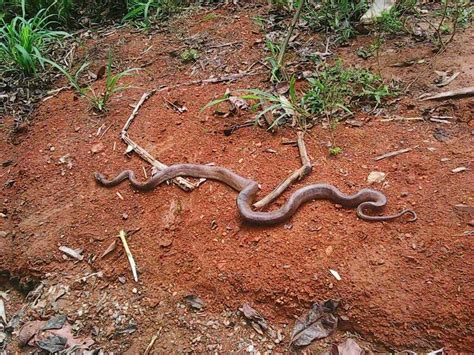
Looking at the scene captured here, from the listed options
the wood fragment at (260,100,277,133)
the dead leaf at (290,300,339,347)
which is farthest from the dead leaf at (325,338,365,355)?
the wood fragment at (260,100,277,133)

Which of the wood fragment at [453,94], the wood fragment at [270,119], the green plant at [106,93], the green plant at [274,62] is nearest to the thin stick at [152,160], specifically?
the green plant at [106,93]

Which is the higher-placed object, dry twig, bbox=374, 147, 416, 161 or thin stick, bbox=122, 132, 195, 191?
dry twig, bbox=374, 147, 416, 161

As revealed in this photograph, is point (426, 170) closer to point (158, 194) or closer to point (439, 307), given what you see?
point (439, 307)

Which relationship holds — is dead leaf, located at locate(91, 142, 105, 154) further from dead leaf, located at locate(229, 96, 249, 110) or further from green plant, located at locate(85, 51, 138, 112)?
dead leaf, located at locate(229, 96, 249, 110)

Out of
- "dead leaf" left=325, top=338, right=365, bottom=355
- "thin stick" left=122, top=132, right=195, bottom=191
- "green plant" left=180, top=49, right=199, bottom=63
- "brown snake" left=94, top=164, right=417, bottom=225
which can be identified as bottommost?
"dead leaf" left=325, top=338, right=365, bottom=355

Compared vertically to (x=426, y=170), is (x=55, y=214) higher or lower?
lower

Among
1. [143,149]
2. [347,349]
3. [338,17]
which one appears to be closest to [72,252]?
[143,149]

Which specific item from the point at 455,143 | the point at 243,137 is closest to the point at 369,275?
the point at 455,143
